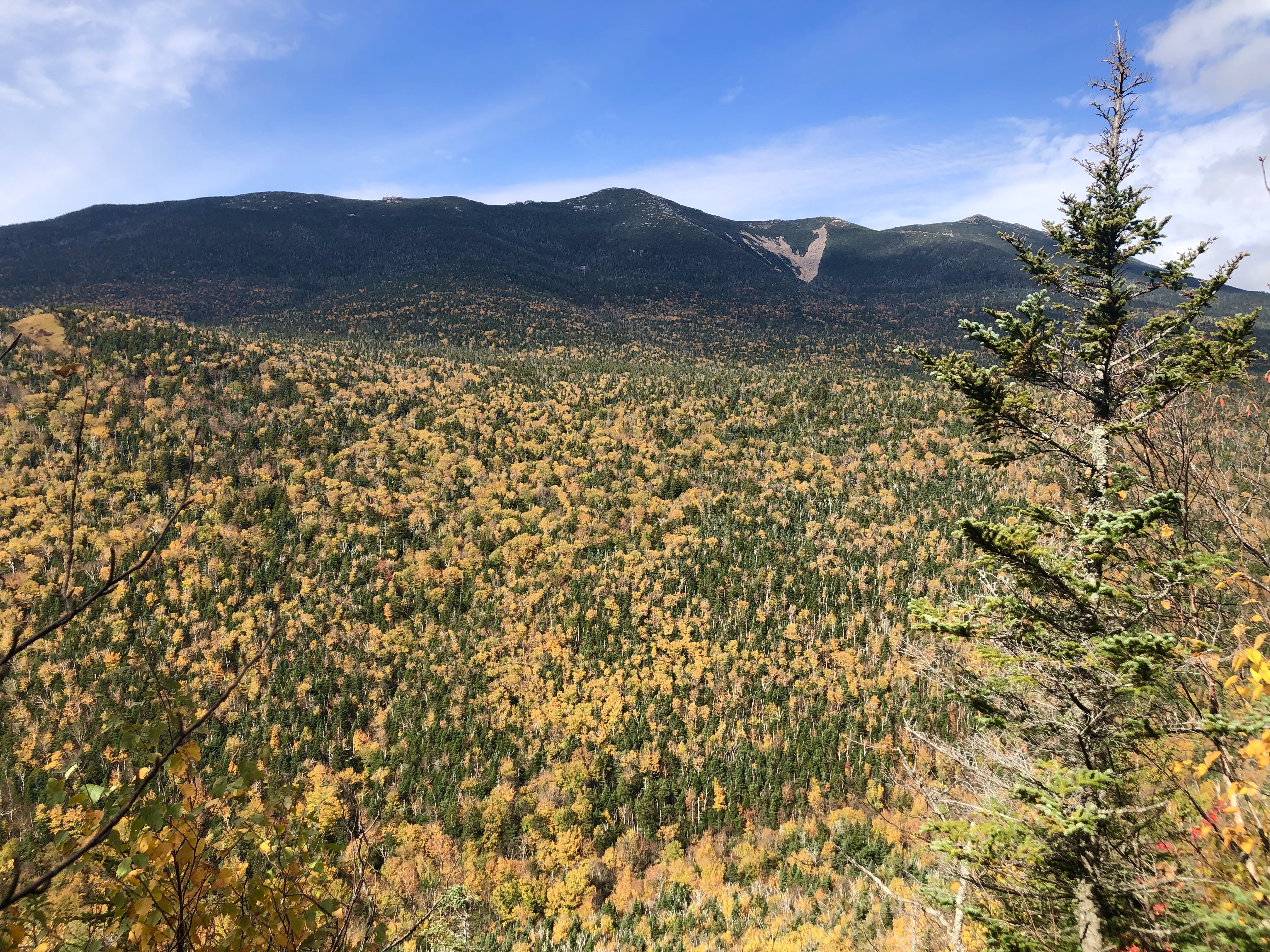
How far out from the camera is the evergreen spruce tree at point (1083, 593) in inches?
396

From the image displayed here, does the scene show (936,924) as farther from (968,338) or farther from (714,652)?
(714,652)

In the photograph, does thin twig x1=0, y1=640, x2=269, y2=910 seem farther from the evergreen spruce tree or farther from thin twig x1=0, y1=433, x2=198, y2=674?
the evergreen spruce tree

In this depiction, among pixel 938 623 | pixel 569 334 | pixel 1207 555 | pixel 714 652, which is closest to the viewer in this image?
pixel 1207 555

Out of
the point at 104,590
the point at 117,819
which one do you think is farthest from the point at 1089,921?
the point at 104,590

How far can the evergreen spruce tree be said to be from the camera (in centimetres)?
1005

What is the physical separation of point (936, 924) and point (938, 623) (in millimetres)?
16872

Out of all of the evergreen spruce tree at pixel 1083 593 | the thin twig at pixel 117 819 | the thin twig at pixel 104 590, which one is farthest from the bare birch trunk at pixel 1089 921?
the thin twig at pixel 104 590

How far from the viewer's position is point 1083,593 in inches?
420

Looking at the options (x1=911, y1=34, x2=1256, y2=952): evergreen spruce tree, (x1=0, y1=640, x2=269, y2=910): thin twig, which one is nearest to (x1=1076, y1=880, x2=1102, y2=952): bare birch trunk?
(x1=911, y1=34, x2=1256, y2=952): evergreen spruce tree

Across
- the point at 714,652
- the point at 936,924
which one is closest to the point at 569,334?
the point at 714,652

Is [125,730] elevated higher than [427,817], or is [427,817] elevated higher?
[125,730]

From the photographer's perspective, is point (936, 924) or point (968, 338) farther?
point (936, 924)

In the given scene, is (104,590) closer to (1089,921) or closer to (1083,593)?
(1083,593)

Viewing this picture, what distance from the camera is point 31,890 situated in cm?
332
